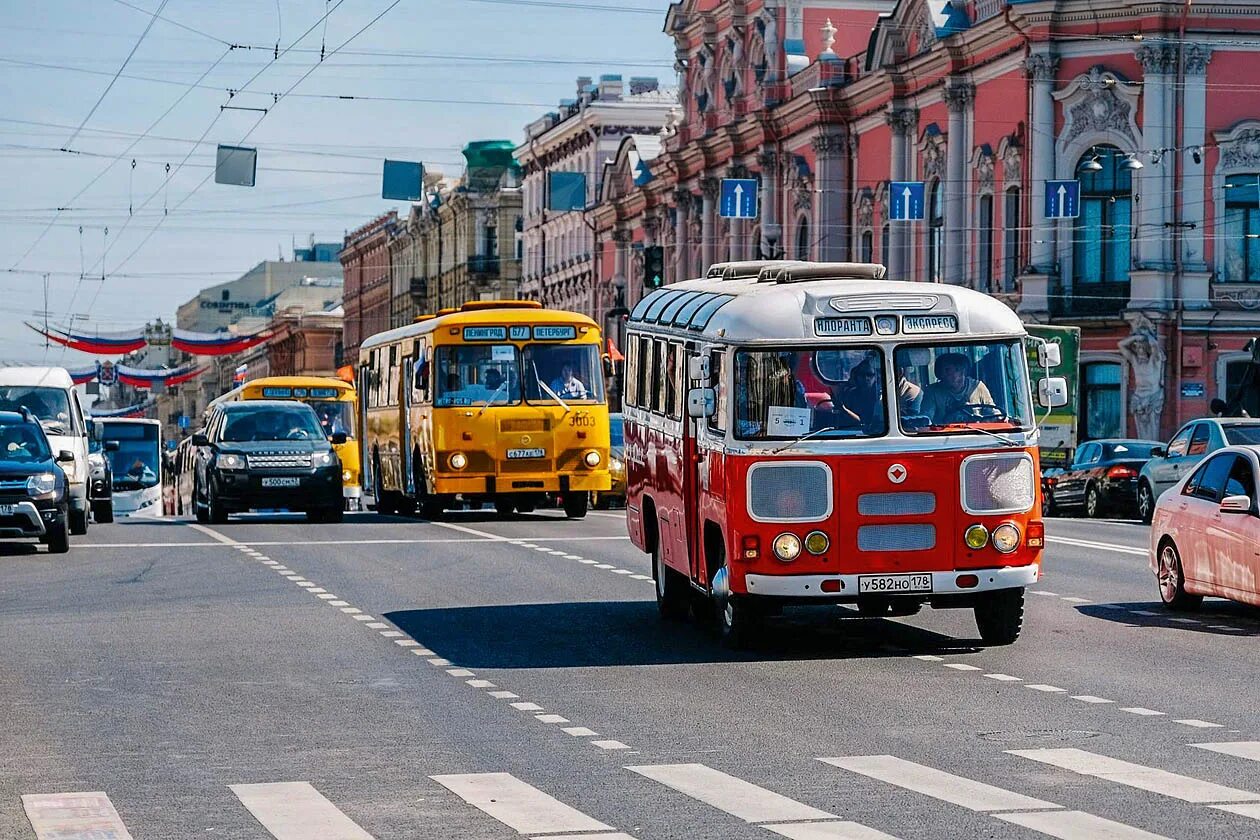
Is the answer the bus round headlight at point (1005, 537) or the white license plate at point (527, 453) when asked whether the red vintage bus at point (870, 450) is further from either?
the white license plate at point (527, 453)

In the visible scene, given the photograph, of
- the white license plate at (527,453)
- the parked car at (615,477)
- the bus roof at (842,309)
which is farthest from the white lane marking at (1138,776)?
the parked car at (615,477)

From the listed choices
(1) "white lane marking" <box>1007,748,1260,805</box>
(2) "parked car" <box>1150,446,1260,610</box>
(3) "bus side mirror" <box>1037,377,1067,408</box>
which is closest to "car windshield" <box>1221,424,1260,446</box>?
(2) "parked car" <box>1150,446,1260,610</box>

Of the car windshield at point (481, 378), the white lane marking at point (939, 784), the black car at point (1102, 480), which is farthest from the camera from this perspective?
the black car at point (1102, 480)

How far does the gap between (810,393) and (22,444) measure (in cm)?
1447

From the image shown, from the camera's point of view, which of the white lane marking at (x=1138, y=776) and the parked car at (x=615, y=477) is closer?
the white lane marking at (x=1138, y=776)

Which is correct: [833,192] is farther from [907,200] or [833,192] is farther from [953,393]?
[953,393]

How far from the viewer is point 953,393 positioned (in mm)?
16203

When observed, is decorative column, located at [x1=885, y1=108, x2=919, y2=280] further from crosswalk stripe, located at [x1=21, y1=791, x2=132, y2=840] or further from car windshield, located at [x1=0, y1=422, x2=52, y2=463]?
crosswalk stripe, located at [x1=21, y1=791, x2=132, y2=840]

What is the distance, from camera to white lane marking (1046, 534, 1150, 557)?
2791cm

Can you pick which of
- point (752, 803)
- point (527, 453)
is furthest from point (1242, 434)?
point (752, 803)

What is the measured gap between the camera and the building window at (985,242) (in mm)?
58531

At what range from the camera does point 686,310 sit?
18.2 metres

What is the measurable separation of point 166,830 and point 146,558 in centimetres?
1811

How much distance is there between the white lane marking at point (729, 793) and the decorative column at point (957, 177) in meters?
49.6
